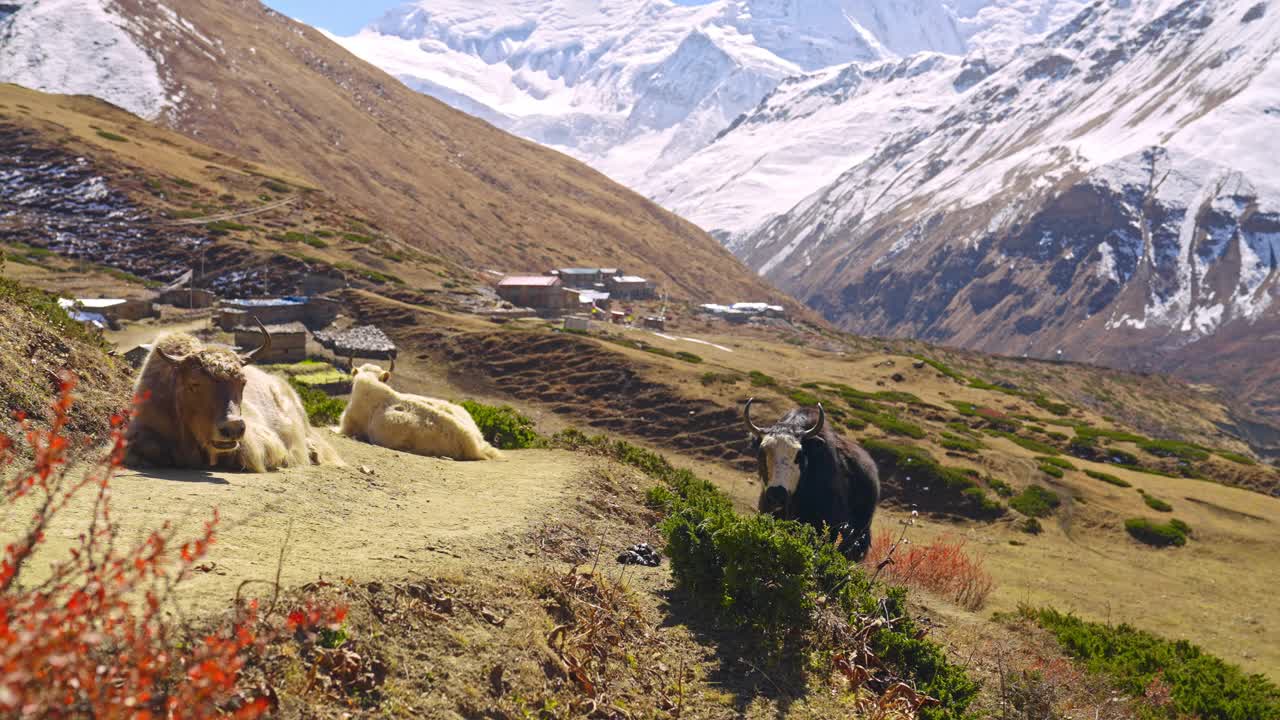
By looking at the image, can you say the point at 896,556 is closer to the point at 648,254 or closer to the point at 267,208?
the point at 267,208

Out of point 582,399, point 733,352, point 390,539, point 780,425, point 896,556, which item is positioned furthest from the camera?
point 733,352

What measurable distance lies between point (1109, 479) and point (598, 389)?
24.5 metres

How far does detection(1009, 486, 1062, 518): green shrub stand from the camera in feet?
114

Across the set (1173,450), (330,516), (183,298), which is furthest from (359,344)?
(1173,450)

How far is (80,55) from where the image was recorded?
135625 millimetres

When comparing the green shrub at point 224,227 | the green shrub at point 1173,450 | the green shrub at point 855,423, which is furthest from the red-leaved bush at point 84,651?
the green shrub at point 224,227

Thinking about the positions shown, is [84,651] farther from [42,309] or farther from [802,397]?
[802,397]

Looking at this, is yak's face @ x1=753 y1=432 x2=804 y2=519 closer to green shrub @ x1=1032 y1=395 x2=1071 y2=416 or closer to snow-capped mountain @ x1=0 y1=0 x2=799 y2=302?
green shrub @ x1=1032 y1=395 x2=1071 y2=416

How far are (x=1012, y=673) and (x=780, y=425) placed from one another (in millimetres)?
4971

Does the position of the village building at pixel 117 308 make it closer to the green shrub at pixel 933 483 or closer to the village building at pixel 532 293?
the village building at pixel 532 293

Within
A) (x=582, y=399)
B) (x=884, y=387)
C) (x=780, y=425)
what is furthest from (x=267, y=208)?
(x=780, y=425)

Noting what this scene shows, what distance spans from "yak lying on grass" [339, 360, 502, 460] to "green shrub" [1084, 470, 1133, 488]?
31677 mm

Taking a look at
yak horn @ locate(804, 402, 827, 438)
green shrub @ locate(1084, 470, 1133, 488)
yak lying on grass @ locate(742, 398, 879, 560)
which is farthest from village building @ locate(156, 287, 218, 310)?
yak horn @ locate(804, 402, 827, 438)

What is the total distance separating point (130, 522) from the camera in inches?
294
